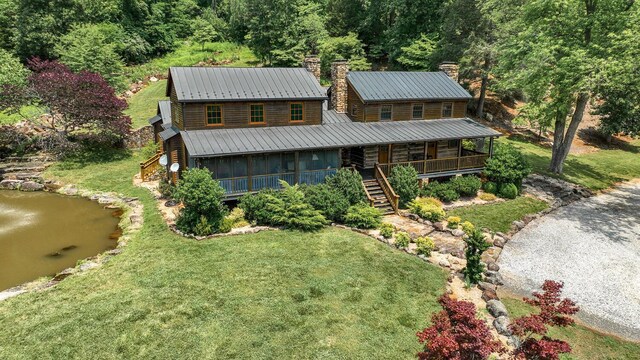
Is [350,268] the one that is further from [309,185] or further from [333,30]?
[333,30]

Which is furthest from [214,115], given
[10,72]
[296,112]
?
[10,72]

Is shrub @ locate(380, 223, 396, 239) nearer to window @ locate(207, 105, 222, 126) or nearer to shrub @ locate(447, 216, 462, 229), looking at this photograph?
shrub @ locate(447, 216, 462, 229)

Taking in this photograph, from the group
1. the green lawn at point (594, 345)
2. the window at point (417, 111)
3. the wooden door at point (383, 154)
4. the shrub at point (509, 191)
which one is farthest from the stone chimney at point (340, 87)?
the green lawn at point (594, 345)

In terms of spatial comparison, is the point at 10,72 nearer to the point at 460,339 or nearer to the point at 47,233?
the point at 47,233

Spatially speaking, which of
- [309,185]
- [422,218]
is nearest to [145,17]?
[309,185]

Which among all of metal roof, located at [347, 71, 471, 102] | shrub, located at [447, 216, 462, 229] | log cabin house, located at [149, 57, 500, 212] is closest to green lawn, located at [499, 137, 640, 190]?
log cabin house, located at [149, 57, 500, 212]

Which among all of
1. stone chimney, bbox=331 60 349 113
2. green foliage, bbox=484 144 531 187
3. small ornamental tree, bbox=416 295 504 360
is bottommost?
small ornamental tree, bbox=416 295 504 360
